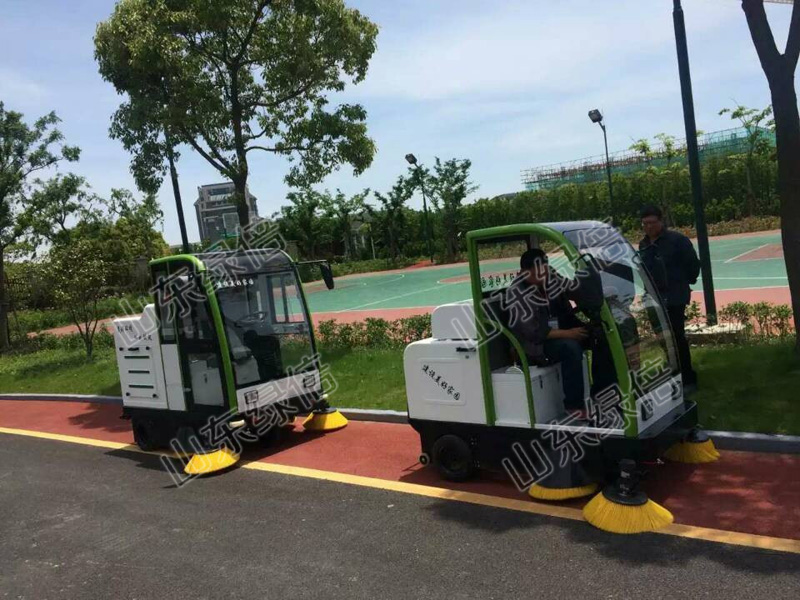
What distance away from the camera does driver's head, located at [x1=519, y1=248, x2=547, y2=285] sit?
196 inches

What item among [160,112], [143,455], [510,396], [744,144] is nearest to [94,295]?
[160,112]

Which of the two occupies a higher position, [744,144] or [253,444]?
[744,144]

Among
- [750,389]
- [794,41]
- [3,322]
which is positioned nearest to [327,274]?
[750,389]

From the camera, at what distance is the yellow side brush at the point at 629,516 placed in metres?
4.16

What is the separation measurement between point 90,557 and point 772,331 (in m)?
7.93

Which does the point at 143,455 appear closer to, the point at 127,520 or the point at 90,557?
the point at 127,520

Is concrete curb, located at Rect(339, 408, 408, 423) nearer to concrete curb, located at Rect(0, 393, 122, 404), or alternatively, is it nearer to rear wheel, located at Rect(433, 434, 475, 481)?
rear wheel, located at Rect(433, 434, 475, 481)

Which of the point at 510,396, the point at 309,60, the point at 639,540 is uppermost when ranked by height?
the point at 309,60

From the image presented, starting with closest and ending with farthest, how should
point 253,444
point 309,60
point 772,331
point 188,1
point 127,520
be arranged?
point 127,520 < point 253,444 < point 772,331 < point 188,1 < point 309,60

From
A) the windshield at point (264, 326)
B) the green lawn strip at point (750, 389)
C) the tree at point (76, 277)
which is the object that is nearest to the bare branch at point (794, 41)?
the green lawn strip at point (750, 389)

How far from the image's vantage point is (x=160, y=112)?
10844mm

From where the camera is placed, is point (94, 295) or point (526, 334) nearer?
point (526, 334)

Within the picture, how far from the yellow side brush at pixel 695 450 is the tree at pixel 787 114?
2207mm

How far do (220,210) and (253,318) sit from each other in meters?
5.75
